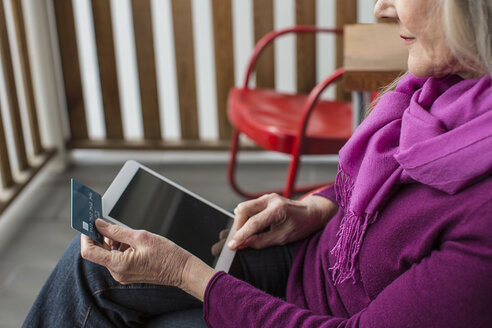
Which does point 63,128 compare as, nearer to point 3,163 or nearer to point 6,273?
point 3,163

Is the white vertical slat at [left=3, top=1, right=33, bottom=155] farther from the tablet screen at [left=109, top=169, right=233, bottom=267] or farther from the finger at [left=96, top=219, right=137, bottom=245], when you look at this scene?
the finger at [left=96, top=219, right=137, bottom=245]

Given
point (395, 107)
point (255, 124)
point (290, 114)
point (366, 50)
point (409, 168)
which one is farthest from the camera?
point (290, 114)

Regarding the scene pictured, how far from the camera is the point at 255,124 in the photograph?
2104 mm

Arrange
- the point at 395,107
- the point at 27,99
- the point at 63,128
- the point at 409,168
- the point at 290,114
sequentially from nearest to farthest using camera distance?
the point at 409,168 < the point at 395,107 < the point at 290,114 < the point at 27,99 < the point at 63,128

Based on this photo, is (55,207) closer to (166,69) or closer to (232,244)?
(166,69)

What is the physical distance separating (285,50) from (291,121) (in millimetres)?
604

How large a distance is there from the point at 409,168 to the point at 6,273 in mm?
1652

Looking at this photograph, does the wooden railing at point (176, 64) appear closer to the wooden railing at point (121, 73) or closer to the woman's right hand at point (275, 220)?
the wooden railing at point (121, 73)

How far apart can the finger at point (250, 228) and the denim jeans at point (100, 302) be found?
2.4 inches

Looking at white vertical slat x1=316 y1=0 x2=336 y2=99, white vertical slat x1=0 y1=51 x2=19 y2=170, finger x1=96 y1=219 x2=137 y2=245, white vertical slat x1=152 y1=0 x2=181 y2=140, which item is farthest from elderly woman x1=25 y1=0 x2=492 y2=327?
white vertical slat x1=152 y1=0 x2=181 y2=140

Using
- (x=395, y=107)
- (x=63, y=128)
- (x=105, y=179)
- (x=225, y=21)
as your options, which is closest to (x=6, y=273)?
(x=105, y=179)

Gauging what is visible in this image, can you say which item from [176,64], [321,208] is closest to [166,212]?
[321,208]

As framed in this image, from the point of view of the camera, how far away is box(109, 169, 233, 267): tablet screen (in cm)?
113

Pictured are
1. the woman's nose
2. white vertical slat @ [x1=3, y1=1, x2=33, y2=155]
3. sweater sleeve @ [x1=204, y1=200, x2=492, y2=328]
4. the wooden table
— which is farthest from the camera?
white vertical slat @ [x1=3, y1=1, x2=33, y2=155]
